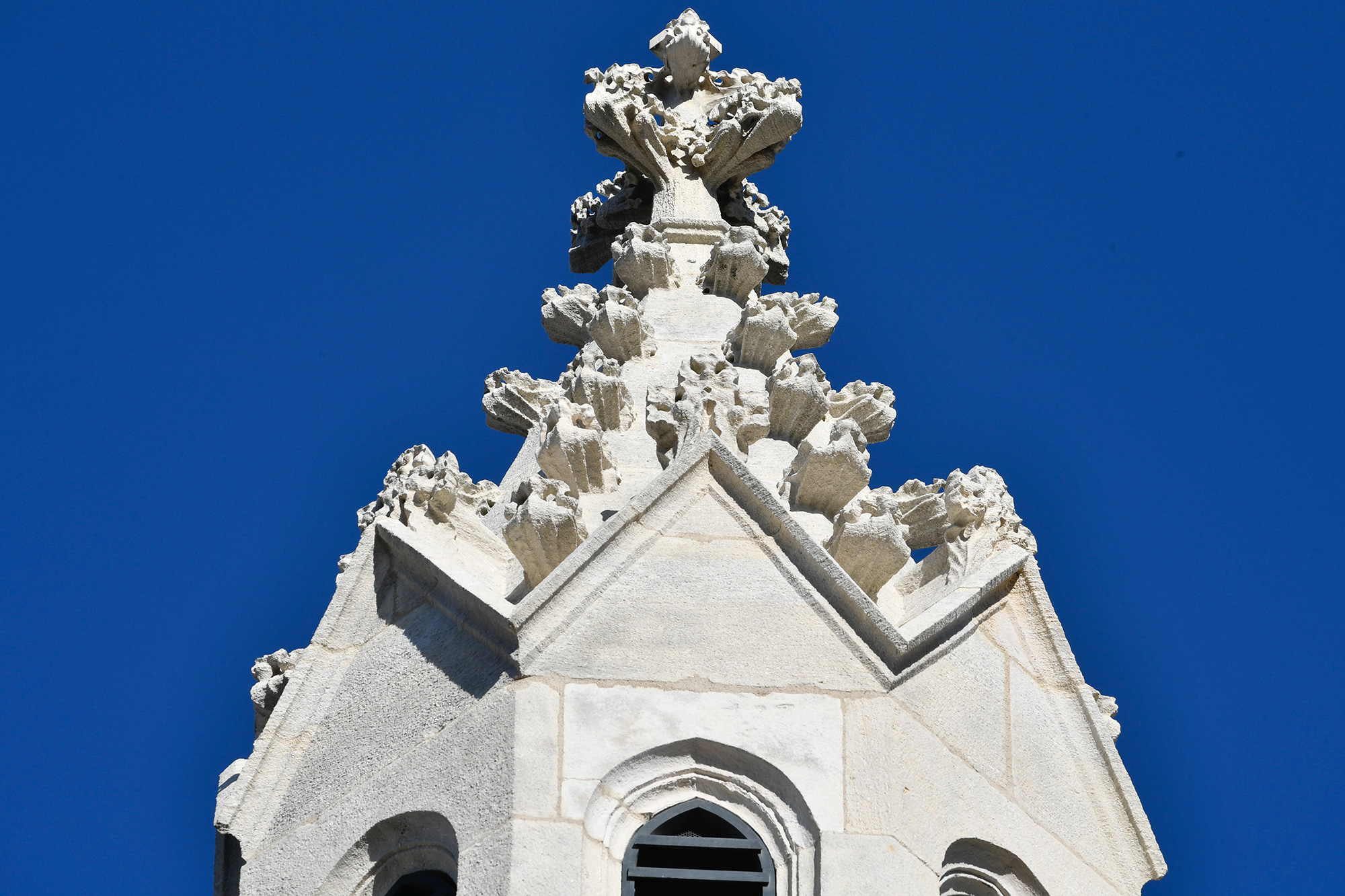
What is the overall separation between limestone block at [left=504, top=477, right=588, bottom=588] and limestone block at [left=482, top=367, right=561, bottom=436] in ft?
10.8

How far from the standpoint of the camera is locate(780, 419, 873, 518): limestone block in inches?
579

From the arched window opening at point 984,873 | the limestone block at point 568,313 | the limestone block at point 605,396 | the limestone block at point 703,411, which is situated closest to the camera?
the arched window opening at point 984,873

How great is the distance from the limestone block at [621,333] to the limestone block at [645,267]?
83 cm

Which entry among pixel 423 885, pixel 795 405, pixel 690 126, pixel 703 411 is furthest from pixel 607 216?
pixel 423 885

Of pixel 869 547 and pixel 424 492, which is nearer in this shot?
pixel 869 547

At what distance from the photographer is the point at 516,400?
17.4 metres

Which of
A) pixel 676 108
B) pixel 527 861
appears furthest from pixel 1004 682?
pixel 676 108

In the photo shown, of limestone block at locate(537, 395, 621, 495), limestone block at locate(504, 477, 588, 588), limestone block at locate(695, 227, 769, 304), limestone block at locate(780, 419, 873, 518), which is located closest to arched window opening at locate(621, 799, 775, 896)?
limestone block at locate(504, 477, 588, 588)

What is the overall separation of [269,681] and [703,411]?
108 inches

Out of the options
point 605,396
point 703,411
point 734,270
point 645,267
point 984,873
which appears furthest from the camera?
point 645,267

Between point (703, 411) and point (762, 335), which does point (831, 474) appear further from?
point (762, 335)

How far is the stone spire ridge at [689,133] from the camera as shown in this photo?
762 inches

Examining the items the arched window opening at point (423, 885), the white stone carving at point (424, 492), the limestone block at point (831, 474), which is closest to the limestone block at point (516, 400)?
the white stone carving at point (424, 492)

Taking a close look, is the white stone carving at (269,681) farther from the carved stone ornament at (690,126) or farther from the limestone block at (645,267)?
the carved stone ornament at (690,126)
